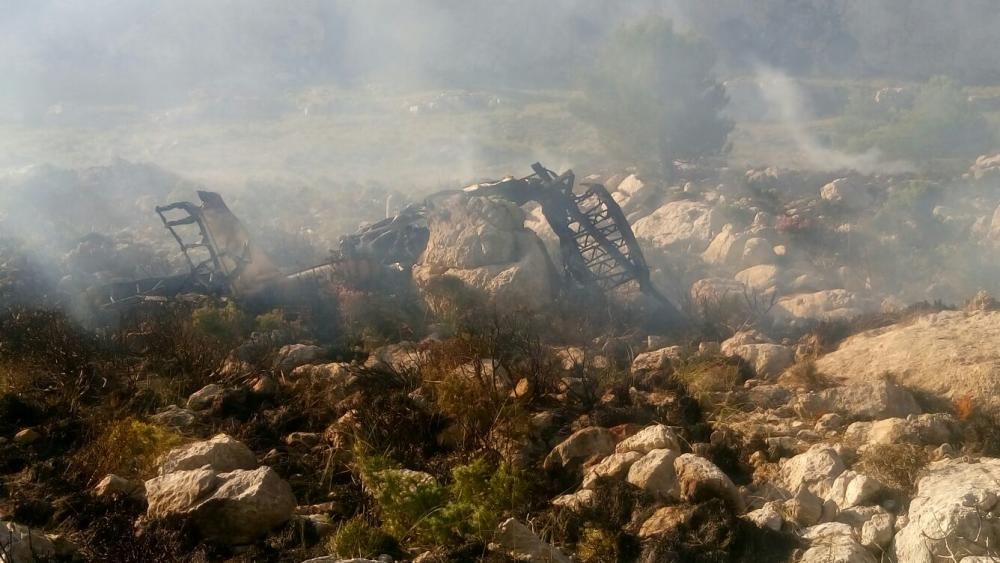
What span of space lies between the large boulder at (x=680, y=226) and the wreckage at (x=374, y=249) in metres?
4.75

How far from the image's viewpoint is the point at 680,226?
732 inches

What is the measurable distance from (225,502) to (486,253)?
808cm

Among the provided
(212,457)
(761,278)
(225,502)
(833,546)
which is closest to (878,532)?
(833,546)

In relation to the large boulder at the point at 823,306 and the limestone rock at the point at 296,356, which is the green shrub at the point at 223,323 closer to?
the limestone rock at the point at 296,356

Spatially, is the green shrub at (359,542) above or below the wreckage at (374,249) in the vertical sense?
below

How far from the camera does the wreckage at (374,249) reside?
12.0 meters

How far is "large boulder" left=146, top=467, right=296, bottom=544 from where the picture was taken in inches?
143

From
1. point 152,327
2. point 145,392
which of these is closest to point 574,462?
point 145,392

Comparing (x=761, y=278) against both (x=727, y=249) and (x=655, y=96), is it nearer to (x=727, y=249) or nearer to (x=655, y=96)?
(x=727, y=249)

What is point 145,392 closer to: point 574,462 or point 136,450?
point 136,450

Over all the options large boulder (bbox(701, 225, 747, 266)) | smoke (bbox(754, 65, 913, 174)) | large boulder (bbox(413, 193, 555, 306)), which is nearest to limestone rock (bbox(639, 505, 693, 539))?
large boulder (bbox(413, 193, 555, 306))

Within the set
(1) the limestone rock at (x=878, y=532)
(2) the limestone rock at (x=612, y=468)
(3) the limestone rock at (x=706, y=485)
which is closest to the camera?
(1) the limestone rock at (x=878, y=532)

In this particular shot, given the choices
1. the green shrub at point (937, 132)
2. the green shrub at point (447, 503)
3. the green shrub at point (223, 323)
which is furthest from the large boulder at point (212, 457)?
the green shrub at point (937, 132)

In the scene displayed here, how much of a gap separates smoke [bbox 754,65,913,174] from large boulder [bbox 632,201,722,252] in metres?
11.2
